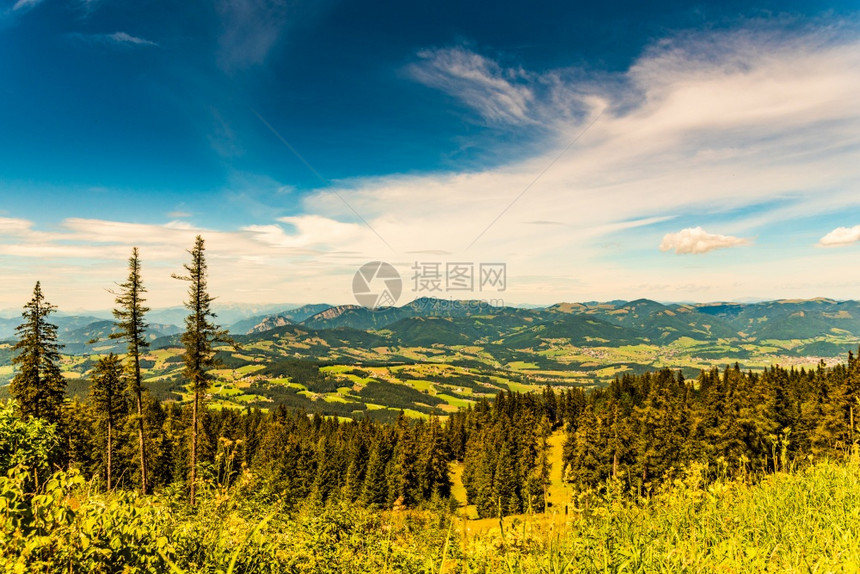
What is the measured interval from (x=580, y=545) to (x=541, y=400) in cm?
11187

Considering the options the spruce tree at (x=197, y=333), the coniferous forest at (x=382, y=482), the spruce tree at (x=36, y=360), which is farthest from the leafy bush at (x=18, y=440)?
the spruce tree at (x=36, y=360)

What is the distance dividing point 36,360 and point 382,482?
164 ft

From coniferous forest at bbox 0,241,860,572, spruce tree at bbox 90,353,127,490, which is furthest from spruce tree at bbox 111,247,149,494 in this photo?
spruce tree at bbox 90,353,127,490

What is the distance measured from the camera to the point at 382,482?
6612 cm

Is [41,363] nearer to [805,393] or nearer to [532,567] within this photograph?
[532,567]

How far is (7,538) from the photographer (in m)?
2.84

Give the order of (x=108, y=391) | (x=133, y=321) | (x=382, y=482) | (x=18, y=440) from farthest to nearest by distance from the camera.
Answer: (x=382, y=482) < (x=108, y=391) < (x=133, y=321) < (x=18, y=440)

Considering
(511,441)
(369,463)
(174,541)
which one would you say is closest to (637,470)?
(511,441)

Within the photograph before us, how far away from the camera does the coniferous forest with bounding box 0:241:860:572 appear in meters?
3.88

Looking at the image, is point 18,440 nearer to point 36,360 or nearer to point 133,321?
point 133,321

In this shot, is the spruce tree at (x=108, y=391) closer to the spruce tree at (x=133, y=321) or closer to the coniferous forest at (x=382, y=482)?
the coniferous forest at (x=382, y=482)

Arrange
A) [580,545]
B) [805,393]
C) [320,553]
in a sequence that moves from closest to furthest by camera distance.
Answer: [580,545]
[320,553]
[805,393]

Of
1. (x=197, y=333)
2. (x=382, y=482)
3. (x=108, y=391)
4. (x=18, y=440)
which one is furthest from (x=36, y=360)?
(x=382, y=482)

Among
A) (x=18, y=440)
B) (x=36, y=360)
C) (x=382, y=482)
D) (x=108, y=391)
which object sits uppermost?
(x=18, y=440)
